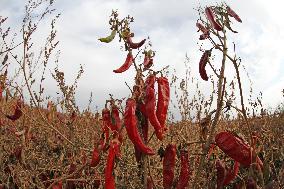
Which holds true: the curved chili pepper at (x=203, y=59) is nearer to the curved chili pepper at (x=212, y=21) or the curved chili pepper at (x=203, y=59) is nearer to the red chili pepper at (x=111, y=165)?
the curved chili pepper at (x=212, y=21)

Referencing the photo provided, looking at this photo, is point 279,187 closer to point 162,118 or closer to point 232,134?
point 232,134

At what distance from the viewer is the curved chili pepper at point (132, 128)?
171 centimetres

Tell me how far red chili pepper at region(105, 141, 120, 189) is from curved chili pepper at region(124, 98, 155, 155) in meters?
0.07

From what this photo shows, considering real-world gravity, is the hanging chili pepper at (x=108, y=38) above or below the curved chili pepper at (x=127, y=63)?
above

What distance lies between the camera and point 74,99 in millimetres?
5027

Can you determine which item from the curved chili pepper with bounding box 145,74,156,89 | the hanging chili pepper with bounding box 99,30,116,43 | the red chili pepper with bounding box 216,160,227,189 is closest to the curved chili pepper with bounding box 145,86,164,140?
the curved chili pepper with bounding box 145,74,156,89

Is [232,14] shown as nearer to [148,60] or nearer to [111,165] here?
[148,60]

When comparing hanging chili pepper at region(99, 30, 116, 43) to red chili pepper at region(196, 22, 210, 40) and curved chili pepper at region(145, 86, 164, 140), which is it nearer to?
curved chili pepper at region(145, 86, 164, 140)

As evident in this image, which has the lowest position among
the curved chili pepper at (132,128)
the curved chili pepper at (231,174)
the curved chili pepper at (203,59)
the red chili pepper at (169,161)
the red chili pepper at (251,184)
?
the red chili pepper at (251,184)

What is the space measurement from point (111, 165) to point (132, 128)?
17 cm

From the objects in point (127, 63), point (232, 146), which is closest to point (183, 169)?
point (232, 146)

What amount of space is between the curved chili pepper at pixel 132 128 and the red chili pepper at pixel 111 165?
75 millimetres

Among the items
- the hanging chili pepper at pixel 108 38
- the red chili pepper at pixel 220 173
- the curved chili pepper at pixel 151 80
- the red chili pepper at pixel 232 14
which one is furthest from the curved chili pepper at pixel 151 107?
the red chili pepper at pixel 232 14

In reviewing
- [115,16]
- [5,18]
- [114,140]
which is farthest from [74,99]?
[114,140]
